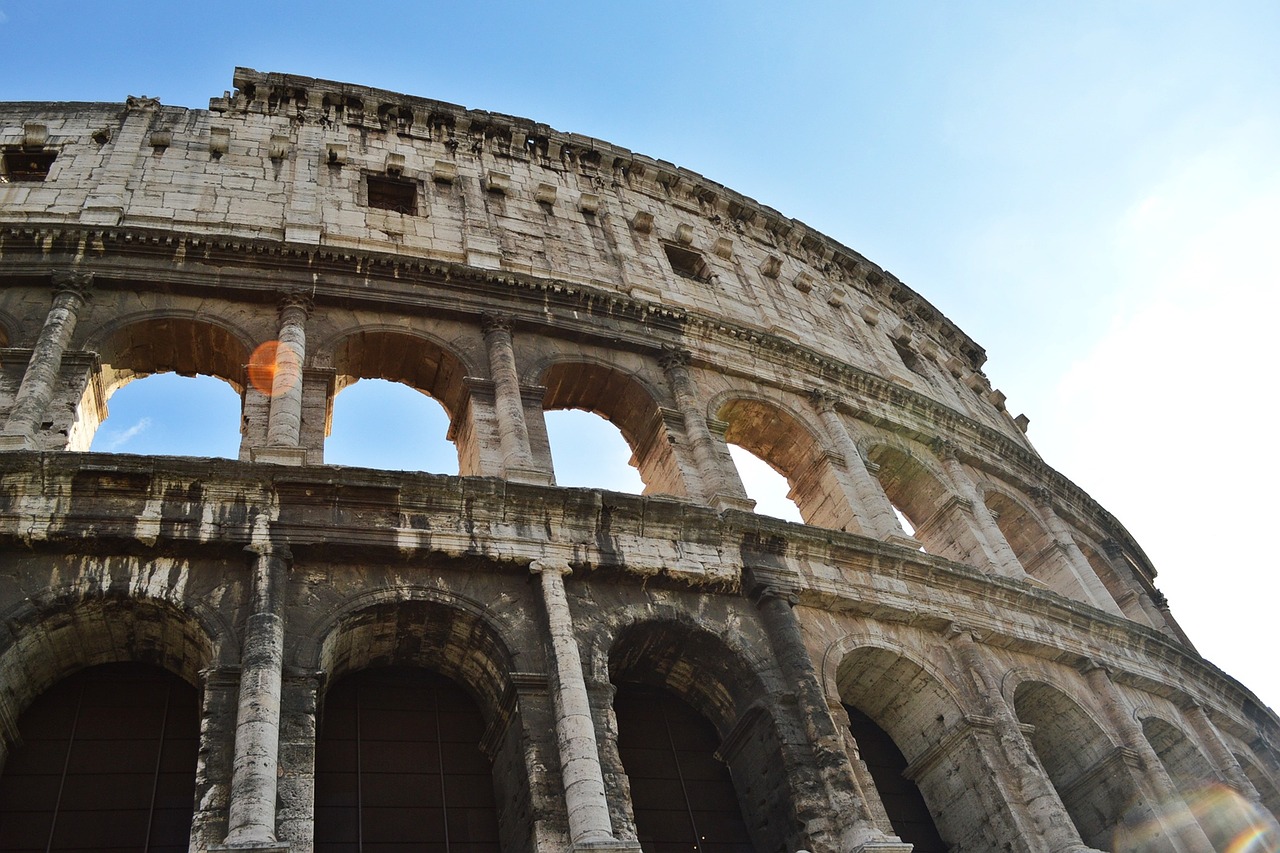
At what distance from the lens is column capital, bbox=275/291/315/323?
38.6 feet

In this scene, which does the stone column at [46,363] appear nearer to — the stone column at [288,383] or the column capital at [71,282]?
the column capital at [71,282]

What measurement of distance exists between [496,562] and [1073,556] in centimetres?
1029

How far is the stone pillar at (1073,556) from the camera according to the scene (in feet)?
49.8

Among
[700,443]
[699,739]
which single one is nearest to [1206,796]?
[699,739]

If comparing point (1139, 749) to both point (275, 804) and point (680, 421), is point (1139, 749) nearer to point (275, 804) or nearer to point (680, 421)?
point (680, 421)

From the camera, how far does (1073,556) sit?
15867 mm

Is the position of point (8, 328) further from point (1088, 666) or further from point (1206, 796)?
point (1206, 796)

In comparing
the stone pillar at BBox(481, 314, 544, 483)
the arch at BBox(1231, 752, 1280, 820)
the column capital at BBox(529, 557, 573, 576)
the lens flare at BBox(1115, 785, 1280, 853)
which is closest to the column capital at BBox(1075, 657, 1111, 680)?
the lens flare at BBox(1115, 785, 1280, 853)

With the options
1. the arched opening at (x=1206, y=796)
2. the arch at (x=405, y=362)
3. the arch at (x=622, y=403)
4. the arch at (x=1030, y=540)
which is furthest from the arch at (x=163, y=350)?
the arched opening at (x=1206, y=796)

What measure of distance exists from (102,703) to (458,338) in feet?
18.2

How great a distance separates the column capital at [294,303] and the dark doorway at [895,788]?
7507mm

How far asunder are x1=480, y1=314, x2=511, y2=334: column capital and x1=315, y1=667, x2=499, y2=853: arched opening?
4.49 metres

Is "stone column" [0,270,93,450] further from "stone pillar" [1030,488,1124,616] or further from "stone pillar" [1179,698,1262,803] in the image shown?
"stone pillar" [1179,698,1262,803]

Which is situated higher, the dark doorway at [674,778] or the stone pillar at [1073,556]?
the stone pillar at [1073,556]
